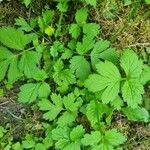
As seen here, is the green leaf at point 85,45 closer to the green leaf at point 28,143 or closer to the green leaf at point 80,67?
the green leaf at point 80,67

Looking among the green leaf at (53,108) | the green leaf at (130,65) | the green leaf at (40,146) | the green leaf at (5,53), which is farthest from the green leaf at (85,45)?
the green leaf at (40,146)

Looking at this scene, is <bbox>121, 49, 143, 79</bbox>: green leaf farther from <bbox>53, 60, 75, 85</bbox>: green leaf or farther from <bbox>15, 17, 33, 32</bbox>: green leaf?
<bbox>15, 17, 33, 32</bbox>: green leaf

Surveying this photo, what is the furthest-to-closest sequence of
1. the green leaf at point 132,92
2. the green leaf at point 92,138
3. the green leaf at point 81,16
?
the green leaf at point 81,16, the green leaf at point 92,138, the green leaf at point 132,92

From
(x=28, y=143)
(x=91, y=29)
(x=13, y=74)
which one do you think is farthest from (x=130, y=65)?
(x=28, y=143)

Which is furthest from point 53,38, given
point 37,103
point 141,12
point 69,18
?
point 141,12

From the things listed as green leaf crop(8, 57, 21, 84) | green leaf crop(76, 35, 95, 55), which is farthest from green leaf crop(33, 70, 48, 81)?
green leaf crop(76, 35, 95, 55)

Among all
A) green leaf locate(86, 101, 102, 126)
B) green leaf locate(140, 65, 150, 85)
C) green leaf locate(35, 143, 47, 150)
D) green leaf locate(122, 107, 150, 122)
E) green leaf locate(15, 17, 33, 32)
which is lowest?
green leaf locate(35, 143, 47, 150)
